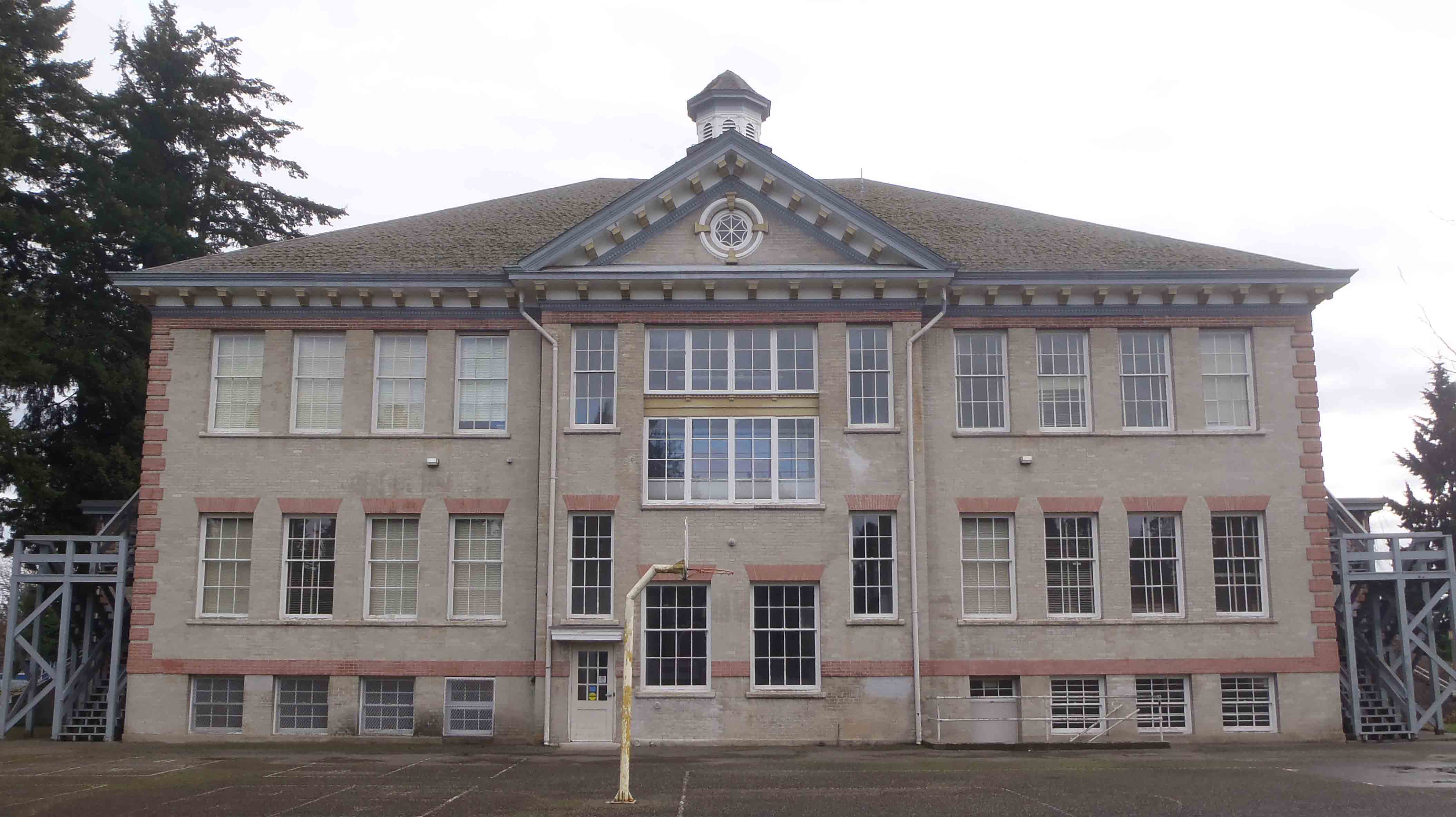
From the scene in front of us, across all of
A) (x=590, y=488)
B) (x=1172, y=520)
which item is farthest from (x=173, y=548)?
(x=1172, y=520)

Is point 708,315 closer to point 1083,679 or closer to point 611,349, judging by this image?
point 611,349

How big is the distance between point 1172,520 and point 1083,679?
11.9 ft

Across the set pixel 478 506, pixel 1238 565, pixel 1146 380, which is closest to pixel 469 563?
pixel 478 506

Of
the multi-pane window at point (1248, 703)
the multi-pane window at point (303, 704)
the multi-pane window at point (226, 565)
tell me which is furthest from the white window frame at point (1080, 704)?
the multi-pane window at point (226, 565)

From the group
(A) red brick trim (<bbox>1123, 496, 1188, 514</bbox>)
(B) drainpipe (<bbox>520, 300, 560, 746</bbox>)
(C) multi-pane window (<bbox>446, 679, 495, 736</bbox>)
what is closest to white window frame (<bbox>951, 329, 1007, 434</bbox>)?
(A) red brick trim (<bbox>1123, 496, 1188, 514</bbox>)

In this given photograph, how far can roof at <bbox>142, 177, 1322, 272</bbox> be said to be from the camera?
24.5m

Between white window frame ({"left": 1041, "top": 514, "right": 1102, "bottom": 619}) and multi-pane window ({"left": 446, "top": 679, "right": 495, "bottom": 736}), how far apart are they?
10967 mm

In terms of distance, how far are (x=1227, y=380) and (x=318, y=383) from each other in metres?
18.5

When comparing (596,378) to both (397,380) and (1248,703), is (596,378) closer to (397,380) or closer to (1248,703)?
(397,380)

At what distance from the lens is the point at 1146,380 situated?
2450 centimetres

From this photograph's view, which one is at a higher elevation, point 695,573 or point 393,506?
point 393,506

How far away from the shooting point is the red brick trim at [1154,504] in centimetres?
2383

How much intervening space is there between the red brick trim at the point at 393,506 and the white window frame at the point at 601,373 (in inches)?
139

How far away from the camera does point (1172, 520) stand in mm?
24031
